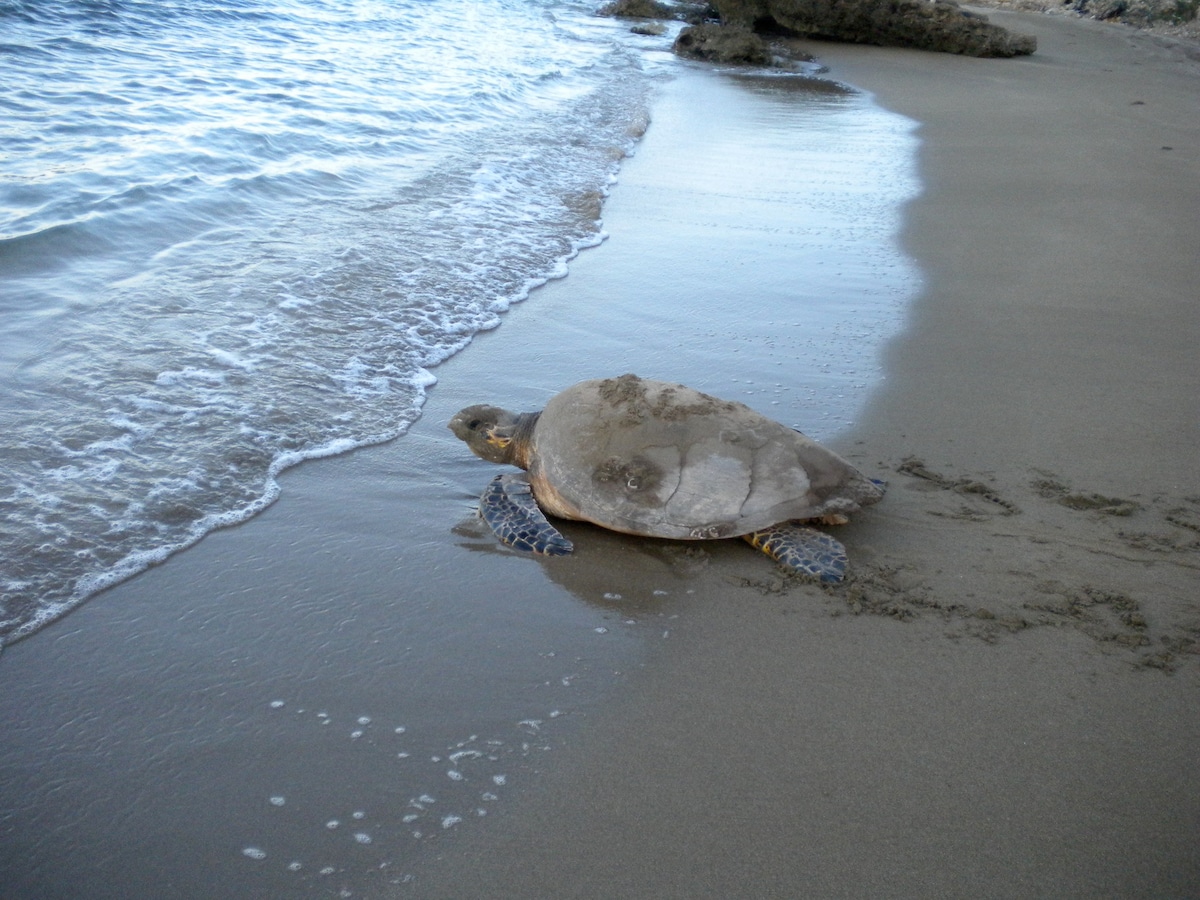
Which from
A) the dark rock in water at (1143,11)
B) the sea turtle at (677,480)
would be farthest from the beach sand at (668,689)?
the dark rock in water at (1143,11)

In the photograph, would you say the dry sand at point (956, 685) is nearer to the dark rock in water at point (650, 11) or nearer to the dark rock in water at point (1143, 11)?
the dark rock in water at point (1143, 11)

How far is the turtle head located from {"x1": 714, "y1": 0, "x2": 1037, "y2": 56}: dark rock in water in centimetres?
1670

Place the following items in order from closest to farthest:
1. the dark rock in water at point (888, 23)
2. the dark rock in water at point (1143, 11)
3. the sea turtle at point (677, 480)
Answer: the sea turtle at point (677, 480) → the dark rock in water at point (888, 23) → the dark rock in water at point (1143, 11)

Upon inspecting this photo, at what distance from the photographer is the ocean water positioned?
384cm

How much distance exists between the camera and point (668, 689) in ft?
9.21

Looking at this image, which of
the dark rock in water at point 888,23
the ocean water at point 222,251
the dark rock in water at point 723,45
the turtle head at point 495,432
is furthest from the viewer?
the dark rock in water at point 888,23

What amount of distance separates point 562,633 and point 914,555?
1.43 meters

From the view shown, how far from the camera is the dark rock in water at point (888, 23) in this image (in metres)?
17.0

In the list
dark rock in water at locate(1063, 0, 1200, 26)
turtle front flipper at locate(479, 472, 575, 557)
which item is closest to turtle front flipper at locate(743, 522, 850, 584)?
turtle front flipper at locate(479, 472, 575, 557)

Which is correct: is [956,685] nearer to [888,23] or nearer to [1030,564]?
[1030,564]

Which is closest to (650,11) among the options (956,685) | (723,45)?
(723,45)

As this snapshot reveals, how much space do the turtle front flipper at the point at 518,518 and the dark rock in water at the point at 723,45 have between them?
14.7m

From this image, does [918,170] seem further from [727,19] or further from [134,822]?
[727,19]

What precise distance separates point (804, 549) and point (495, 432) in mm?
1524
